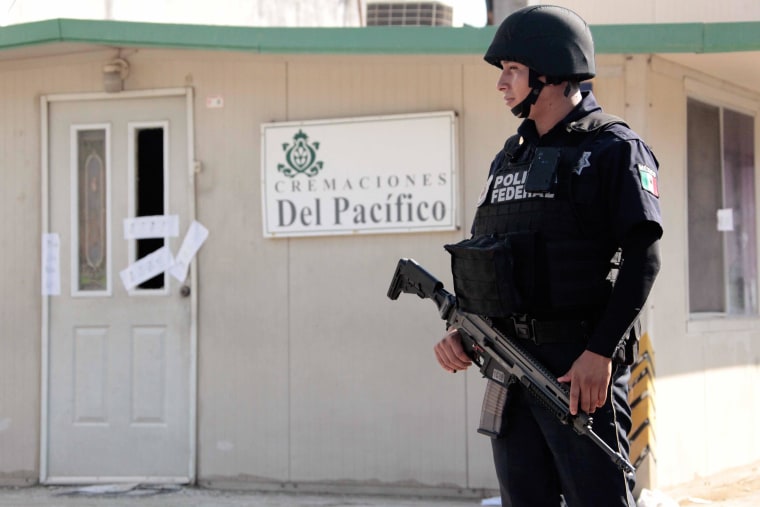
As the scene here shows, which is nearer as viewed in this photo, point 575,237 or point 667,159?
point 575,237

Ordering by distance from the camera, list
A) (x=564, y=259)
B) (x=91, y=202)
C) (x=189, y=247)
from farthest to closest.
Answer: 1. (x=91, y=202)
2. (x=189, y=247)
3. (x=564, y=259)

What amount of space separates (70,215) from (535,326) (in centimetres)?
432

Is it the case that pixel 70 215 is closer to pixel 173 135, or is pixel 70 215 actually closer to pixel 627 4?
pixel 173 135

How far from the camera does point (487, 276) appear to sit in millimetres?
2924

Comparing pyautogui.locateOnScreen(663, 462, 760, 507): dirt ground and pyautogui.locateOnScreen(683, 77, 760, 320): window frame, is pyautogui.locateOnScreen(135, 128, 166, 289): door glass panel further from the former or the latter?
pyautogui.locateOnScreen(663, 462, 760, 507): dirt ground

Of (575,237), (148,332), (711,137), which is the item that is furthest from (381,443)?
(575,237)

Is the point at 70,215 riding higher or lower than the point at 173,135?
lower

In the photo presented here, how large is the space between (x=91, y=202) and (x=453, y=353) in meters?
3.96

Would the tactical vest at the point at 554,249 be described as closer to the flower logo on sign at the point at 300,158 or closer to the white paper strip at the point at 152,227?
the flower logo on sign at the point at 300,158

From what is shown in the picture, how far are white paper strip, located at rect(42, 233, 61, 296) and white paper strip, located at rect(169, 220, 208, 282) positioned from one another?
805 millimetres

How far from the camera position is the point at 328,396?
6.07m

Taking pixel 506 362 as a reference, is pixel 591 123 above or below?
above

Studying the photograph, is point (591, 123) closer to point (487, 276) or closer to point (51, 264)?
point (487, 276)

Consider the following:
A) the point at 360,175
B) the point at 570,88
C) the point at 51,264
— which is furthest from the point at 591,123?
the point at 51,264
